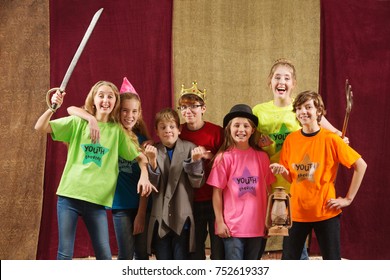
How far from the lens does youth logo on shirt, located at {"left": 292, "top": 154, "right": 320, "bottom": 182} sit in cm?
340

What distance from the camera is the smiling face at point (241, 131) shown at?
11.4 ft

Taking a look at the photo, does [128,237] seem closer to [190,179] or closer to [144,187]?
[144,187]

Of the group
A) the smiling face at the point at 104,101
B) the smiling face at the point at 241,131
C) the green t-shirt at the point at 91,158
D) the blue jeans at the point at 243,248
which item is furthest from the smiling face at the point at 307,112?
the smiling face at the point at 104,101

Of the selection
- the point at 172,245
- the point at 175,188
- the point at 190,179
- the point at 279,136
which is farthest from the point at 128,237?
the point at 279,136

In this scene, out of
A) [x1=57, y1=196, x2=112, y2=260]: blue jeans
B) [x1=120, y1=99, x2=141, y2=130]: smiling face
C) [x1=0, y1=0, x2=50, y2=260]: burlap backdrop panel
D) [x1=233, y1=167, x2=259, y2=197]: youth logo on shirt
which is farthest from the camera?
[x1=0, y1=0, x2=50, y2=260]: burlap backdrop panel

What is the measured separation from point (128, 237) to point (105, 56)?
186 cm

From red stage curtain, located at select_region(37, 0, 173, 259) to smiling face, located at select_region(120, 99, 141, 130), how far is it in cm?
126

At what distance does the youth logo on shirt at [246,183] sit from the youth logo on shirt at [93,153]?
0.78 metres

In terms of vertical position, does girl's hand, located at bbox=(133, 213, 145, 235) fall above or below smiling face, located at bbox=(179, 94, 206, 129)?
below

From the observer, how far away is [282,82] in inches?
144

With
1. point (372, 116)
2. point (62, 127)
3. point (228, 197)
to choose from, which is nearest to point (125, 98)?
point (62, 127)

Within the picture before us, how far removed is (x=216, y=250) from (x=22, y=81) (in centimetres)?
225

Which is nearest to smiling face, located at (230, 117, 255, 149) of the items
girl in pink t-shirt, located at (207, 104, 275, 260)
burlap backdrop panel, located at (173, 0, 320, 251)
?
girl in pink t-shirt, located at (207, 104, 275, 260)

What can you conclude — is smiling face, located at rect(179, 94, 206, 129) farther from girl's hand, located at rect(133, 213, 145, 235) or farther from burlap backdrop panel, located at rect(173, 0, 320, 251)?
burlap backdrop panel, located at rect(173, 0, 320, 251)
